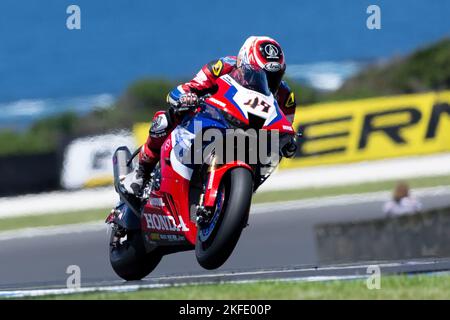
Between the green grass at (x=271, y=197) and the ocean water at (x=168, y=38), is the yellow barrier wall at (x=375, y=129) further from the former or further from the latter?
the ocean water at (x=168, y=38)

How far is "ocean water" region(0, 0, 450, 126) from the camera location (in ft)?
95.2

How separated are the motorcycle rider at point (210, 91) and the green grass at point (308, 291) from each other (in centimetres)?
84

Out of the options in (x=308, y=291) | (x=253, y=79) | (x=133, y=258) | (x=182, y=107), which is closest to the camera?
(x=308, y=291)

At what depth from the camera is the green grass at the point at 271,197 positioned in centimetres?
1401

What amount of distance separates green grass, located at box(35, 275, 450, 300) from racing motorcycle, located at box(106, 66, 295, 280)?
205mm

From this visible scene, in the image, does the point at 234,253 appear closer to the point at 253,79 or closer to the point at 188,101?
the point at 188,101

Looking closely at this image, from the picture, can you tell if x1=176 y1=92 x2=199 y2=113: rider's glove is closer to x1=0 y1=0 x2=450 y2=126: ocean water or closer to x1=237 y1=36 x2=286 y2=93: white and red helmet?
x1=237 y1=36 x2=286 y2=93: white and red helmet

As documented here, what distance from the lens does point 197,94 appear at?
21.5 feet

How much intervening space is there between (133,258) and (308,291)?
163cm

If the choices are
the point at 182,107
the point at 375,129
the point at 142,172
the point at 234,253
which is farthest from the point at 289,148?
the point at 375,129

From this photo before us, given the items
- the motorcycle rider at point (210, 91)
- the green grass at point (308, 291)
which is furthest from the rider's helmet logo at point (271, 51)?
the green grass at point (308, 291)

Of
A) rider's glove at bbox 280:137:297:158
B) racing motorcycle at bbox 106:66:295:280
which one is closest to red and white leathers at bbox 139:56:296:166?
racing motorcycle at bbox 106:66:295:280

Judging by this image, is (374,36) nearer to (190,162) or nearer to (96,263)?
(96,263)
